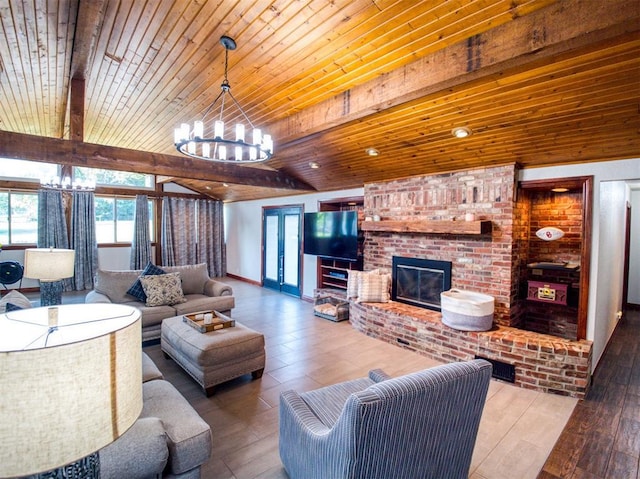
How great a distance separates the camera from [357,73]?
292 cm

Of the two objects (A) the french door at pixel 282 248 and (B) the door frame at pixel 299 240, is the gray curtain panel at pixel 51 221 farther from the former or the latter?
(A) the french door at pixel 282 248

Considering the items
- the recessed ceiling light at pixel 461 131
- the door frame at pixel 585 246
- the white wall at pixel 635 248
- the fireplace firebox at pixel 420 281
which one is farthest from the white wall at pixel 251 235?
the white wall at pixel 635 248

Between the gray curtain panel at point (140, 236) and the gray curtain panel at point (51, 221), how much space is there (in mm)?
A: 1414

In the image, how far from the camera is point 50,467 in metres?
0.71

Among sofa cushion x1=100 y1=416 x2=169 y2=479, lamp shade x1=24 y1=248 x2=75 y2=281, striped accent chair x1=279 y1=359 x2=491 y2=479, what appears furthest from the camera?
lamp shade x1=24 y1=248 x2=75 y2=281

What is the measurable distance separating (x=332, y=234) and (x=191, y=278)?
2526 millimetres

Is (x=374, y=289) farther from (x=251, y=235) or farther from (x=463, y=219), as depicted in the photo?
(x=251, y=235)

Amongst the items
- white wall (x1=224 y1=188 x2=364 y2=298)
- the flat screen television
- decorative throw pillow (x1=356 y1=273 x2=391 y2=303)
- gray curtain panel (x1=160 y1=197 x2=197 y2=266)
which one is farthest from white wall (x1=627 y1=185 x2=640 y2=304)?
gray curtain panel (x1=160 y1=197 x2=197 y2=266)

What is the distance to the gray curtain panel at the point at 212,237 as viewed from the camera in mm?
9578

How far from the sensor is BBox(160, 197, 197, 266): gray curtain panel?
8977 millimetres

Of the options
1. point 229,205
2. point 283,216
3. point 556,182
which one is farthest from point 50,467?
point 229,205

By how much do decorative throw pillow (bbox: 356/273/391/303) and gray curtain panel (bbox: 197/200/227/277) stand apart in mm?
5934

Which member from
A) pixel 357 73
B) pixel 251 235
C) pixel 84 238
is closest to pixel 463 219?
pixel 357 73

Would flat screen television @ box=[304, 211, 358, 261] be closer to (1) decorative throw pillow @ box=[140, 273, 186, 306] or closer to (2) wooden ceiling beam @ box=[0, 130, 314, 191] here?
(2) wooden ceiling beam @ box=[0, 130, 314, 191]
